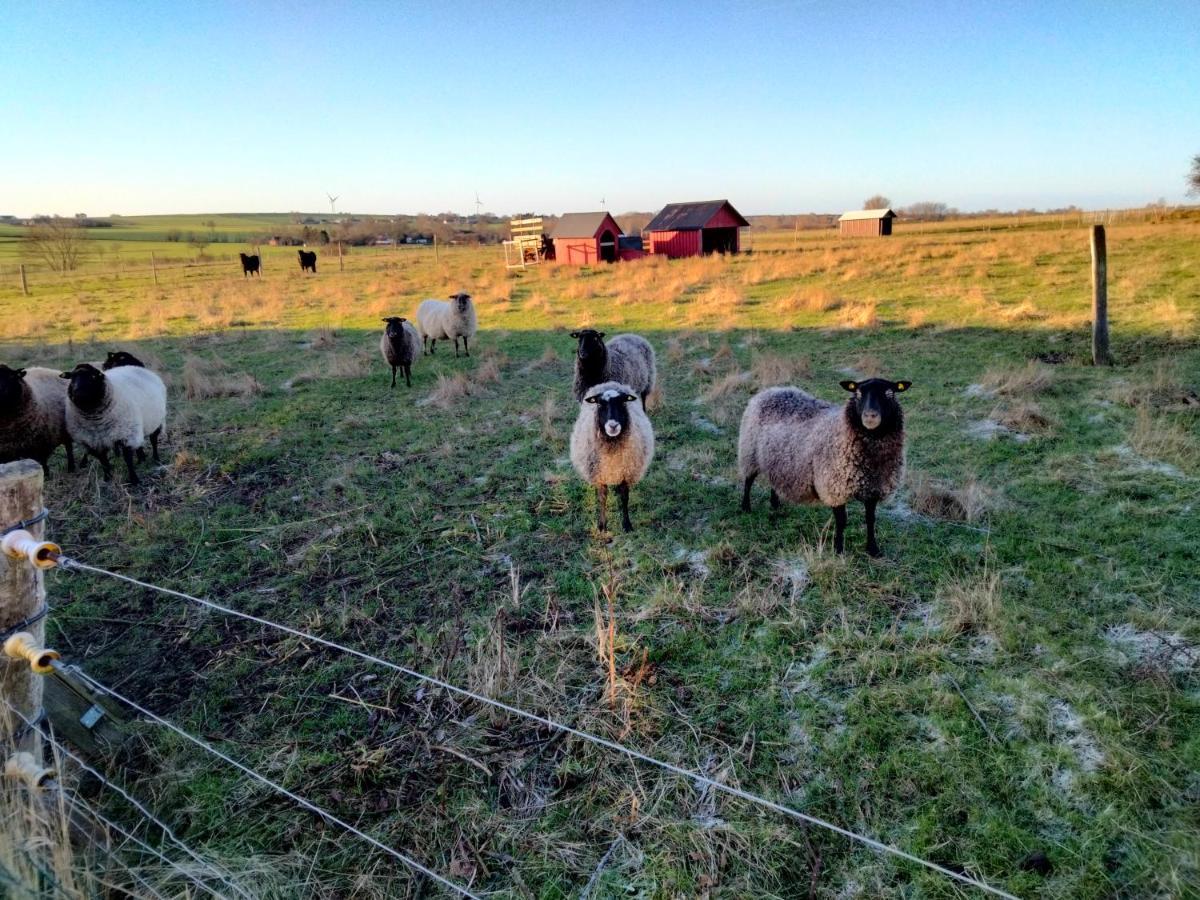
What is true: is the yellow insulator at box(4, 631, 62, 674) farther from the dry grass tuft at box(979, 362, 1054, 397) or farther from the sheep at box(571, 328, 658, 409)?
the dry grass tuft at box(979, 362, 1054, 397)

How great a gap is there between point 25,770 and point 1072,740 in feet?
15.1

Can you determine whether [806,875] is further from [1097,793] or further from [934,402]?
[934,402]

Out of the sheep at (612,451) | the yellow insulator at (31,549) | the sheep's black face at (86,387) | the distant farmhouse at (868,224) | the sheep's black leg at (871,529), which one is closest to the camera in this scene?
the yellow insulator at (31,549)

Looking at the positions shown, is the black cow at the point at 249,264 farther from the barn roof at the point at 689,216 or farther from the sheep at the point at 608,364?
the sheep at the point at 608,364

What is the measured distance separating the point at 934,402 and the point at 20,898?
372 inches

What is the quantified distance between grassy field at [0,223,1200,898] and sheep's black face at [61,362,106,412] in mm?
931

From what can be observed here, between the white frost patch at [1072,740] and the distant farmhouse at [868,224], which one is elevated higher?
the distant farmhouse at [868,224]

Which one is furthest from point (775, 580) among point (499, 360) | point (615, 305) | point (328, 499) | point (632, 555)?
point (615, 305)

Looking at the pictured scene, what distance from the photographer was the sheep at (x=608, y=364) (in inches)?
327

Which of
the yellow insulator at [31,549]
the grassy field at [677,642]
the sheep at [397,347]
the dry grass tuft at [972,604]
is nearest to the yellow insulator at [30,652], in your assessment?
the yellow insulator at [31,549]

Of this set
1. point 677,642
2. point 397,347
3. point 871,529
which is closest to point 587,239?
point 397,347

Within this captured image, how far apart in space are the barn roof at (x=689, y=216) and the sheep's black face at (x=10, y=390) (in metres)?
33.6

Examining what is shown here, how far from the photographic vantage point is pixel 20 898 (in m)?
1.97

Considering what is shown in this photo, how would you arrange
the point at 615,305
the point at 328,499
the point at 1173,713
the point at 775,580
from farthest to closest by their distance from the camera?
the point at 615,305
the point at 328,499
the point at 775,580
the point at 1173,713
